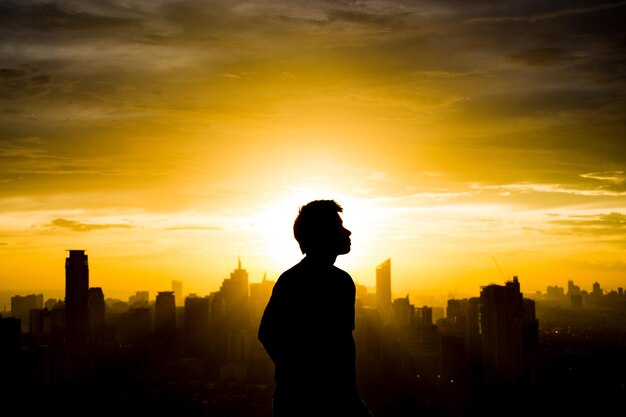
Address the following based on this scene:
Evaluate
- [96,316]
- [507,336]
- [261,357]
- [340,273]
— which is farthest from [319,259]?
[96,316]

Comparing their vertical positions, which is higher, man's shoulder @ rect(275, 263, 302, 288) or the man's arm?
man's shoulder @ rect(275, 263, 302, 288)

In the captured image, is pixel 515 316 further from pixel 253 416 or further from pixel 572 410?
pixel 253 416

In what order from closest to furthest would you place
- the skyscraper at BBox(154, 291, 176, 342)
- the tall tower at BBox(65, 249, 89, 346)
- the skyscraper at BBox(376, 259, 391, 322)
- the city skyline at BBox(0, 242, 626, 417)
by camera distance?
the city skyline at BBox(0, 242, 626, 417)
the tall tower at BBox(65, 249, 89, 346)
the skyscraper at BBox(154, 291, 176, 342)
the skyscraper at BBox(376, 259, 391, 322)

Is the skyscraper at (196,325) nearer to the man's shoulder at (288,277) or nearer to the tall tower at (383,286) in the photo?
the tall tower at (383,286)

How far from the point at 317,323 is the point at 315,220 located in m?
0.44

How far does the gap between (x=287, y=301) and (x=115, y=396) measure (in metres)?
46.7

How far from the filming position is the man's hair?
3.69 m

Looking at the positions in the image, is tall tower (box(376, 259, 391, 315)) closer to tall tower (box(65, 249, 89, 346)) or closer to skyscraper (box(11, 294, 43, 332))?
tall tower (box(65, 249, 89, 346))

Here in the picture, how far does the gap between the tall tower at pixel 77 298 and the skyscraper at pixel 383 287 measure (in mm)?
20983

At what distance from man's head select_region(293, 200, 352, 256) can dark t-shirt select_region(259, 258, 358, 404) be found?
0.08 metres

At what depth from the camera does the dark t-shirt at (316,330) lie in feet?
12.0

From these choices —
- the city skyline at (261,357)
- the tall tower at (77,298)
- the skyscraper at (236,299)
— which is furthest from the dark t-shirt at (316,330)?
the skyscraper at (236,299)

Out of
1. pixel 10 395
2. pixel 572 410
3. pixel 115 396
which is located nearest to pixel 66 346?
pixel 115 396

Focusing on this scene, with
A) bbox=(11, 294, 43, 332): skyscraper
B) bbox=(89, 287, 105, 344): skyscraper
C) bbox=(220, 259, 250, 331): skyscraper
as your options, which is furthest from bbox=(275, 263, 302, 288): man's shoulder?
bbox=(11, 294, 43, 332): skyscraper
